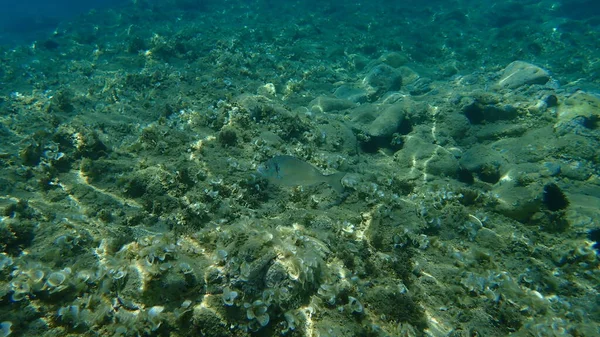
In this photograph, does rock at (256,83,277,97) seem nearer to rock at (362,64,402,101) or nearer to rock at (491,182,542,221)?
rock at (362,64,402,101)

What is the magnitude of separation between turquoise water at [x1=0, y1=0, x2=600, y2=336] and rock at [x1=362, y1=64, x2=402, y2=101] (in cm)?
→ 10

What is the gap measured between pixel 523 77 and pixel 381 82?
13.9 feet

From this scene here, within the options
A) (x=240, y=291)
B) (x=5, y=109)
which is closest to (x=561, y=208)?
(x=240, y=291)

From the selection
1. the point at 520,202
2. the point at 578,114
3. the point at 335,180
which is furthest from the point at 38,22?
the point at 578,114

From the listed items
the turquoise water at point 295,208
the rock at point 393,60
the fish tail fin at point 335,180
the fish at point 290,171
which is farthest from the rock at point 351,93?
the fish at point 290,171

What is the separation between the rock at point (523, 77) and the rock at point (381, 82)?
3278mm

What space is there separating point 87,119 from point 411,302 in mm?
7747

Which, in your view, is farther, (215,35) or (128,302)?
(215,35)

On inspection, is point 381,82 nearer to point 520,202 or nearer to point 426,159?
point 426,159

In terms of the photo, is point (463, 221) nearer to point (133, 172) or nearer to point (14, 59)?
point (133, 172)

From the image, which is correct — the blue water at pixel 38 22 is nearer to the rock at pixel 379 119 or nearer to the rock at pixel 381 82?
the rock at pixel 381 82

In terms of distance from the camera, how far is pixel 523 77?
9.12 m

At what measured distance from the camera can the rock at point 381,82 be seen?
425 inches

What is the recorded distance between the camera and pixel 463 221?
15.2 feet
